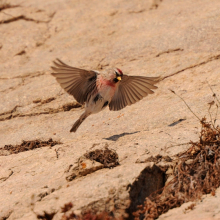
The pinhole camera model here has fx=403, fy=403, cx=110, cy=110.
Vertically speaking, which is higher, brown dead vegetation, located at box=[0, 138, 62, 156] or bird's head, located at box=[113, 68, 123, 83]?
bird's head, located at box=[113, 68, 123, 83]

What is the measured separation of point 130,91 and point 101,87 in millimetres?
481

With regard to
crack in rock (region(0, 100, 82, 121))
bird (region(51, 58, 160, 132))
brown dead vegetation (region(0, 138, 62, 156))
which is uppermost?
bird (region(51, 58, 160, 132))

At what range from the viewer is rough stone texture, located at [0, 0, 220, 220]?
11.5 ft

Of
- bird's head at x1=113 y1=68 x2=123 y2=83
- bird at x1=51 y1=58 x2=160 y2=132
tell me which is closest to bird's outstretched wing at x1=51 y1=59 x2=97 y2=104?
bird at x1=51 y1=58 x2=160 y2=132

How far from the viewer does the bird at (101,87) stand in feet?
16.6

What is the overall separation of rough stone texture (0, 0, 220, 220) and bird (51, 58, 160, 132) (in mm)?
245

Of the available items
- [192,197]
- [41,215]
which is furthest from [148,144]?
[41,215]

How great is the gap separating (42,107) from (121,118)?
1380 millimetres

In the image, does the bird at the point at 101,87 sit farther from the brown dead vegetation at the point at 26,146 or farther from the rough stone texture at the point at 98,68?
the brown dead vegetation at the point at 26,146

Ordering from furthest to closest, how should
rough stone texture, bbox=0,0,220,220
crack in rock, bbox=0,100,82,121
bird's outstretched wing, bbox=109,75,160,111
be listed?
crack in rock, bbox=0,100,82,121
bird's outstretched wing, bbox=109,75,160,111
rough stone texture, bbox=0,0,220,220

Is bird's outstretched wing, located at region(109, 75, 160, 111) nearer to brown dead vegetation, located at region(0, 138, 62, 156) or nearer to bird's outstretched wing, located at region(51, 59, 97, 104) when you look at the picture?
bird's outstretched wing, located at region(51, 59, 97, 104)

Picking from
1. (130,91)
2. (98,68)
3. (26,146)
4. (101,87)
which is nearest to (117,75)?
(101,87)

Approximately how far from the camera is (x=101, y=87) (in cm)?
516

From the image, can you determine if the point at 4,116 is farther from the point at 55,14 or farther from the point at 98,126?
the point at 55,14
